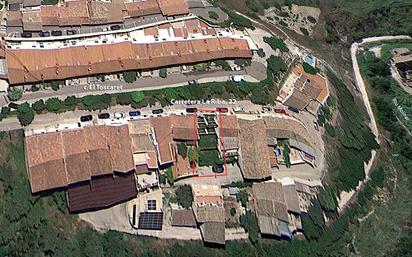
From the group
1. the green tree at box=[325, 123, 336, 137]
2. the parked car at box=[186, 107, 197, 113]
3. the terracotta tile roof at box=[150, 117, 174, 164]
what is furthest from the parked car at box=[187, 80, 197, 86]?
the green tree at box=[325, 123, 336, 137]

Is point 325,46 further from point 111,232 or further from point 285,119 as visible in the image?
point 111,232

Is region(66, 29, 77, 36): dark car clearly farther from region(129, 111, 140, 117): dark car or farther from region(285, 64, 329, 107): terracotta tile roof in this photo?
region(285, 64, 329, 107): terracotta tile roof

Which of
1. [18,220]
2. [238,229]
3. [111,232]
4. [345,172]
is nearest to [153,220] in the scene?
[111,232]

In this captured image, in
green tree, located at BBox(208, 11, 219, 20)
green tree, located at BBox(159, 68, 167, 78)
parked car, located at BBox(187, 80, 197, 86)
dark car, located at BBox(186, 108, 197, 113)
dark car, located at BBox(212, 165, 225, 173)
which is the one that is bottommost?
dark car, located at BBox(212, 165, 225, 173)

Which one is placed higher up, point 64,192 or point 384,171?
point 64,192

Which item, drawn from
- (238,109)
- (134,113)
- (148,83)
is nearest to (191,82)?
(148,83)

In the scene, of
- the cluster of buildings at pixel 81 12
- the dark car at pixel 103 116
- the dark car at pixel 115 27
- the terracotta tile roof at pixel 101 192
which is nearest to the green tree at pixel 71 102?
the dark car at pixel 103 116
